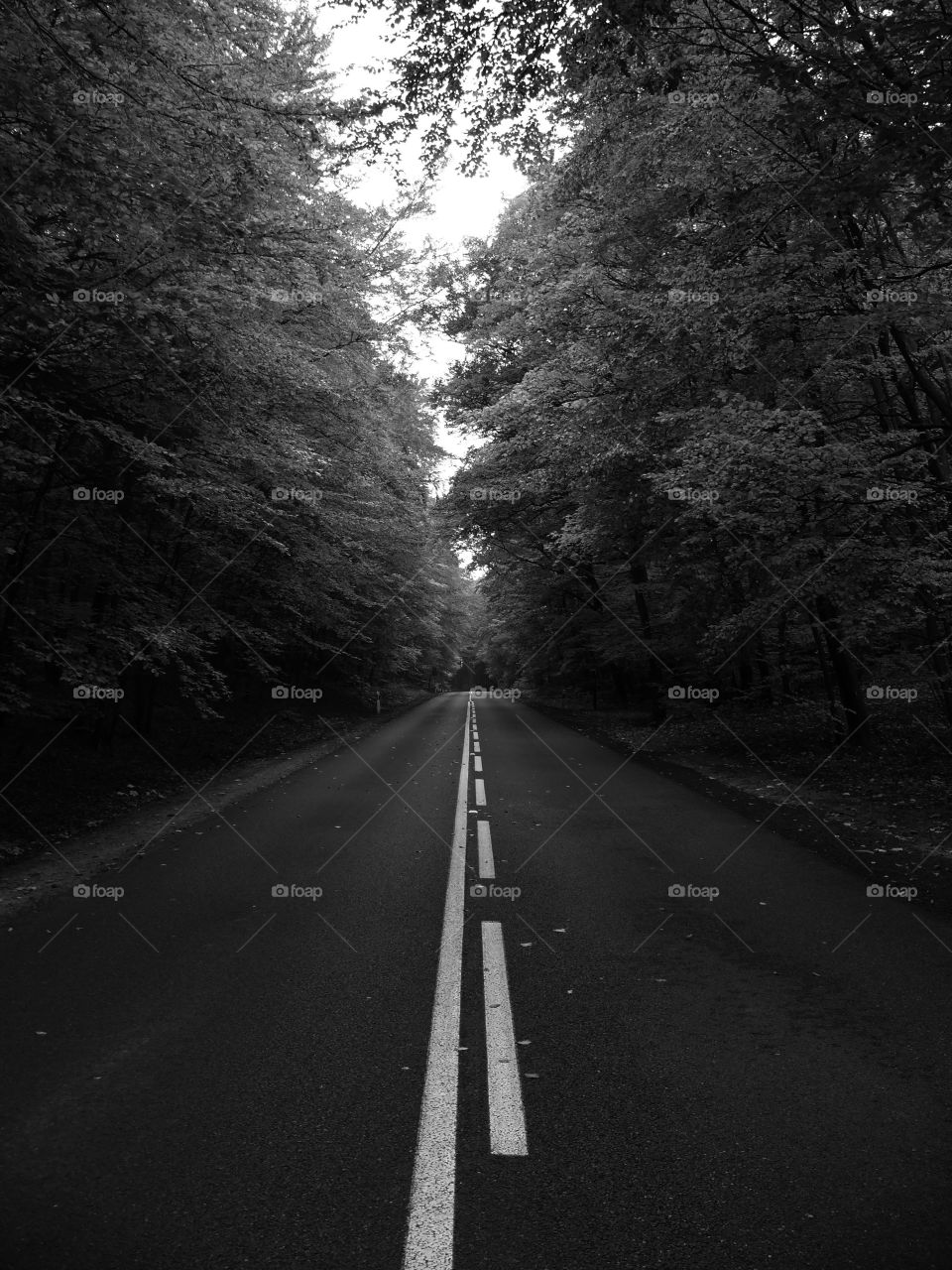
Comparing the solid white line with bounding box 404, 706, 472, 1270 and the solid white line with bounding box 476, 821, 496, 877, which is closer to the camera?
the solid white line with bounding box 404, 706, 472, 1270

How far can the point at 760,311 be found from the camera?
8617 millimetres

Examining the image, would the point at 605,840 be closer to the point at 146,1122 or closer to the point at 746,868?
the point at 746,868

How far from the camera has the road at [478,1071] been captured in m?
2.59

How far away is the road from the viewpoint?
8.50 feet
